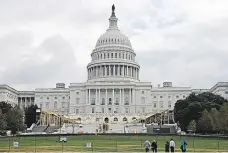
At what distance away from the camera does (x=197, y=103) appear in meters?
128

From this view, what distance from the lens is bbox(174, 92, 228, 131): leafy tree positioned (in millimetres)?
127438

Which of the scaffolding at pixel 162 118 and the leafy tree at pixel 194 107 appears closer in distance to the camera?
the leafy tree at pixel 194 107

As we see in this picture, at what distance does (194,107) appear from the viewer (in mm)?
127938

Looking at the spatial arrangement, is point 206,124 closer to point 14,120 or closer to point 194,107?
point 194,107

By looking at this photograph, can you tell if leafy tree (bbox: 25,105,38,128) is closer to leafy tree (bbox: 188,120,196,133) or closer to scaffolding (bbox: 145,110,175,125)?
scaffolding (bbox: 145,110,175,125)

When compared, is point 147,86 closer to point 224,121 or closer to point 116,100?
point 116,100

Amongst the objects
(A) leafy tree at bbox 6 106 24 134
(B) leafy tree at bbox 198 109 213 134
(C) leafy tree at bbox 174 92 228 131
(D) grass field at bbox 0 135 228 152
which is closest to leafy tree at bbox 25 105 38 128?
(A) leafy tree at bbox 6 106 24 134

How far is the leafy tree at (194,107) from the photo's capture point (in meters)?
127

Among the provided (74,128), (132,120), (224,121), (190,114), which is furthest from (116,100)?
(224,121)

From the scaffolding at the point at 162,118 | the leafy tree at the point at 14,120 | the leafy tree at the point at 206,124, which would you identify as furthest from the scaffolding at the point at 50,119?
the leafy tree at the point at 206,124

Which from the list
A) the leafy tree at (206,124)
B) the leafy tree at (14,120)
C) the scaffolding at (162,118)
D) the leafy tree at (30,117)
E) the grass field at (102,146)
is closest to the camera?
the grass field at (102,146)

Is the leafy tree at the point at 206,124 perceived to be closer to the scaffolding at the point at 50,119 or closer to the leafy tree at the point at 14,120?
the leafy tree at the point at 14,120

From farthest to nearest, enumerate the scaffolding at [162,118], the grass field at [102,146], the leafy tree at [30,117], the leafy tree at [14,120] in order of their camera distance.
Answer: the leafy tree at [30,117] → the scaffolding at [162,118] → the leafy tree at [14,120] → the grass field at [102,146]

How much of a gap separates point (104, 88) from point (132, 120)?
95.6ft
